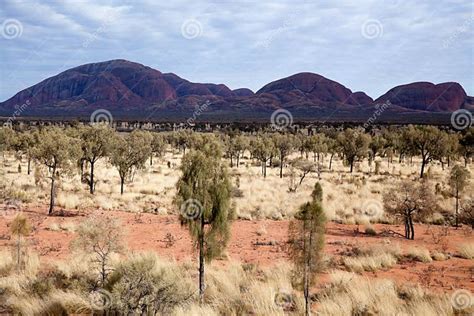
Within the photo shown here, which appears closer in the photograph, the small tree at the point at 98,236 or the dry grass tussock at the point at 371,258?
the small tree at the point at 98,236

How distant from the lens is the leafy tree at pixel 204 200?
10.3m

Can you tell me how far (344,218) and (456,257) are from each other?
8.27 m

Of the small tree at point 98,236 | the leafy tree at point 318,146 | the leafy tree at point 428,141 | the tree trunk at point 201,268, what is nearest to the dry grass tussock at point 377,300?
the tree trunk at point 201,268

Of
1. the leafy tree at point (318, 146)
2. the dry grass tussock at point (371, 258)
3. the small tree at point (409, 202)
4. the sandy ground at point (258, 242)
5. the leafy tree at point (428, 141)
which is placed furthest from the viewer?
the leafy tree at point (318, 146)

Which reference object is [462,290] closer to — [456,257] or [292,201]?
[456,257]

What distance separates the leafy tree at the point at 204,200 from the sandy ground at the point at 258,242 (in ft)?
2.85

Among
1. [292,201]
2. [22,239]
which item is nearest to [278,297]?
[22,239]

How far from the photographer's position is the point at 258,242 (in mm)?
17578

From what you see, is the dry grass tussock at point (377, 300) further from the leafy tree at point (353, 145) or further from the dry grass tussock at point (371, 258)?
the leafy tree at point (353, 145)

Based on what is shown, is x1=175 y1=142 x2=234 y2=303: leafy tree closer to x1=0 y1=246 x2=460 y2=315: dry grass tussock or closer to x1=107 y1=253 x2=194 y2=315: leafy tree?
x1=0 y1=246 x2=460 y2=315: dry grass tussock

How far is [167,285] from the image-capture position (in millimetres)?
8867

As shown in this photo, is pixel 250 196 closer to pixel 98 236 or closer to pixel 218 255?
pixel 218 255

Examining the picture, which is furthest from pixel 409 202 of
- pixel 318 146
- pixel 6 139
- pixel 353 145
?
pixel 6 139

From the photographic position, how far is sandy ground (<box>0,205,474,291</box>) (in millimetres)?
12932
